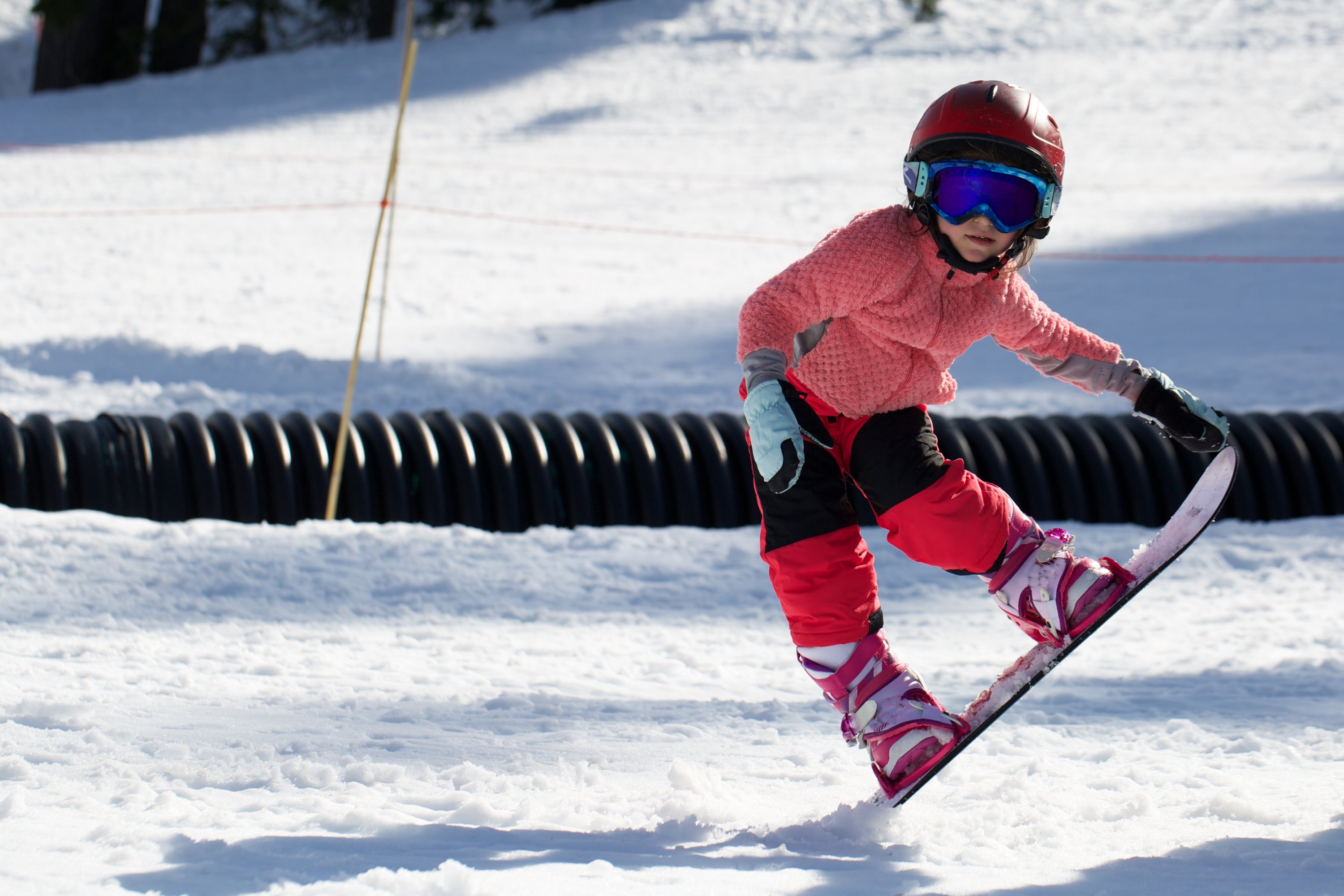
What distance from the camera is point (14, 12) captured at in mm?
24141

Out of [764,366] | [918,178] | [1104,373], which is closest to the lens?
[764,366]

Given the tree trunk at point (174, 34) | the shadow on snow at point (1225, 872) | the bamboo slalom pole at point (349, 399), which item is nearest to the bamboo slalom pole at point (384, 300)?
Result: the bamboo slalom pole at point (349, 399)

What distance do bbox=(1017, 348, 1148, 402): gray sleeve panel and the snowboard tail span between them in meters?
0.23

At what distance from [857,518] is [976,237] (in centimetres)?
58

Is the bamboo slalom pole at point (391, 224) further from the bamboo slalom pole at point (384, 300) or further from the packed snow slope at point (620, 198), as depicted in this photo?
the packed snow slope at point (620, 198)

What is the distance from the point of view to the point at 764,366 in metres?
2.19

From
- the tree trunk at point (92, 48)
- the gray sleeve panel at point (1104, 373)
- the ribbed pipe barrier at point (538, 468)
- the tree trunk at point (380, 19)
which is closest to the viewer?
the gray sleeve panel at point (1104, 373)

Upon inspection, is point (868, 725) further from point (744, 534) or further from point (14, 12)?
point (14, 12)

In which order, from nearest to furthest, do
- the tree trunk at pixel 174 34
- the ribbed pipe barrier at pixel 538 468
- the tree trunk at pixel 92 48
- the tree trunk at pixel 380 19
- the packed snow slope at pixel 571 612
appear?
the packed snow slope at pixel 571 612, the ribbed pipe barrier at pixel 538 468, the tree trunk at pixel 92 48, the tree trunk at pixel 174 34, the tree trunk at pixel 380 19

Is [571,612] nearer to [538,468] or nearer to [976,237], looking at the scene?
[538,468]

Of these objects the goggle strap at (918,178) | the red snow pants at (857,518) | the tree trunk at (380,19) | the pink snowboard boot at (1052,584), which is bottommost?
the pink snowboard boot at (1052,584)

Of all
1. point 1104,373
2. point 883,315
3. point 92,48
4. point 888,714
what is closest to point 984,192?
point 883,315

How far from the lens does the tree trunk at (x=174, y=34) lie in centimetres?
1684

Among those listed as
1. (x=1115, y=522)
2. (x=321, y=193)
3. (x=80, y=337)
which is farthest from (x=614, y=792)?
(x=321, y=193)
